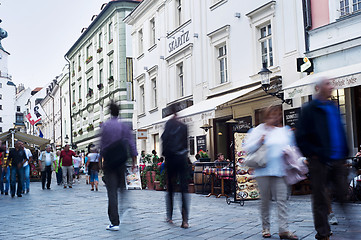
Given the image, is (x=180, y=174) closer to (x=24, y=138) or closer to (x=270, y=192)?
(x=270, y=192)

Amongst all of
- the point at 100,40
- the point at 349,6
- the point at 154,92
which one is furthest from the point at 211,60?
the point at 100,40

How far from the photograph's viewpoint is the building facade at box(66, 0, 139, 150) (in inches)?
1335

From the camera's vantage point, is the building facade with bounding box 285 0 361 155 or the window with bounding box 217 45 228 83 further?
the window with bounding box 217 45 228 83

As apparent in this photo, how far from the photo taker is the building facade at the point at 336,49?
515 inches

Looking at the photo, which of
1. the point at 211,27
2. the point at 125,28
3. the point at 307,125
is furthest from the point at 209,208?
the point at 125,28

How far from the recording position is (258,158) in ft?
21.0

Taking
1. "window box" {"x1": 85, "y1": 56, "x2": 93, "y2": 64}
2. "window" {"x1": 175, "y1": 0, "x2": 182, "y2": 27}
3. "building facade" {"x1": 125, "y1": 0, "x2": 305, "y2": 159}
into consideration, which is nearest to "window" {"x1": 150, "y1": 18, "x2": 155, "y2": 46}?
"building facade" {"x1": 125, "y1": 0, "x2": 305, "y2": 159}

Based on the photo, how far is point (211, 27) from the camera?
20.6m

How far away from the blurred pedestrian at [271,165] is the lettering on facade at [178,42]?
16.6m

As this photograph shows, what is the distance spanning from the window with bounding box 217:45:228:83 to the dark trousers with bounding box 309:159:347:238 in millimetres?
14684

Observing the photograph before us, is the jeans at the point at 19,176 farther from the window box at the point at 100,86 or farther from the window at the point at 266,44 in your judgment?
the window box at the point at 100,86

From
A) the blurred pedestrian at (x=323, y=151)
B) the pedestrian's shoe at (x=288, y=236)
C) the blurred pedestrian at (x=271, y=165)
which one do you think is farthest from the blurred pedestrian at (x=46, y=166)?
the blurred pedestrian at (x=323, y=151)

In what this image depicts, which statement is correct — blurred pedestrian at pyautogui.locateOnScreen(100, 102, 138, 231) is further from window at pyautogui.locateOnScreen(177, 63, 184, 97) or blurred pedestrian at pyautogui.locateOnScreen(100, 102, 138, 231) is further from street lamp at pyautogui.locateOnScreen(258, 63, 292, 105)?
window at pyautogui.locateOnScreen(177, 63, 184, 97)

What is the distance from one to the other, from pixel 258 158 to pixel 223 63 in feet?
46.6
